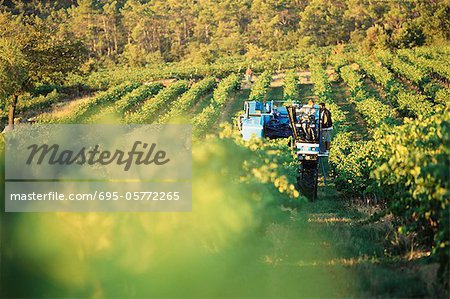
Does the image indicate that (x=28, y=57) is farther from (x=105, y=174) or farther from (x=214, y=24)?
(x=214, y=24)

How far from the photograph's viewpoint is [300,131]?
45.4 ft

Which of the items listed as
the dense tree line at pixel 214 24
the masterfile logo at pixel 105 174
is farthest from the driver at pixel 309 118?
the dense tree line at pixel 214 24

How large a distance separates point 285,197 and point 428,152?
2.07 metres

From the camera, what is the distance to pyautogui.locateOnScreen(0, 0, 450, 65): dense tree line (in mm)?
73088

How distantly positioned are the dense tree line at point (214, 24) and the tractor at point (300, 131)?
174 feet

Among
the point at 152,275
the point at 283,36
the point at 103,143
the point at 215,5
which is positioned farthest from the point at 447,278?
the point at 215,5

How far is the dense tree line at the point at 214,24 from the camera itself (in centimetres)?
7309

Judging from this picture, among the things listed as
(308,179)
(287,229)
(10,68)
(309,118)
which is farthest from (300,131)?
(10,68)

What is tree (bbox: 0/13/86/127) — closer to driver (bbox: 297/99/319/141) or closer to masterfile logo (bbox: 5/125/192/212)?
driver (bbox: 297/99/319/141)

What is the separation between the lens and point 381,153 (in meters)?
10.5

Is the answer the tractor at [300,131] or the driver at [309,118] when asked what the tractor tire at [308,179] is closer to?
the tractor at [300,131]

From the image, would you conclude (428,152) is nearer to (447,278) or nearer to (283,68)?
(447,278)

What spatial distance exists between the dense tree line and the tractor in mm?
52963

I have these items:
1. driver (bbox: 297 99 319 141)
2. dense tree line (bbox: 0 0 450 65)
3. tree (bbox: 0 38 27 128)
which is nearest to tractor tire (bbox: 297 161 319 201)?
driver (bbox: 297 99 319 141)
